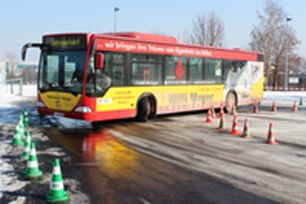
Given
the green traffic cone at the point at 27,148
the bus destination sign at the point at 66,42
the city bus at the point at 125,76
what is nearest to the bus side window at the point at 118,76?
the city bus at the point at 125,76

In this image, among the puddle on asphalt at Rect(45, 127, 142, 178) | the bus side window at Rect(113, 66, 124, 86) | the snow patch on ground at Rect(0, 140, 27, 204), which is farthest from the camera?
the bus side window at Rect(113, 66, 124, 86)

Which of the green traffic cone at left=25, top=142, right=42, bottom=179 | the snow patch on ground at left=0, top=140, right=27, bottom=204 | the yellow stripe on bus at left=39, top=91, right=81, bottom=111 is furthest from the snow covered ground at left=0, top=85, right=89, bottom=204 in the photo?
the yellow stripe on bus at left=39, top=91, right=81, bottom=111

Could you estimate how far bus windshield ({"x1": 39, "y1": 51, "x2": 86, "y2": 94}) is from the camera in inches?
523

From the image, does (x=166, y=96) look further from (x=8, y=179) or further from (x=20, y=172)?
(x=8, y=179)

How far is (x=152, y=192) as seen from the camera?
667 centimetres

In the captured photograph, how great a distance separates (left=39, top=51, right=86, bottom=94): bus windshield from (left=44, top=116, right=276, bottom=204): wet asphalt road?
2.49 m

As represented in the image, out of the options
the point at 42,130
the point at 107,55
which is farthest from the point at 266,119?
the point at 42,130

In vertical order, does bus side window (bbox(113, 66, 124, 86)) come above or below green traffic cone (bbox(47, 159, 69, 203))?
above

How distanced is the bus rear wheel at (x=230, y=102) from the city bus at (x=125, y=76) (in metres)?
0.34

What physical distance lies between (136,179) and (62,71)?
286 inches

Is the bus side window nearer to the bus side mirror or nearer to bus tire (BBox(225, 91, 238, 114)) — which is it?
the bus side mirror

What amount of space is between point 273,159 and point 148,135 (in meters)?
4.39

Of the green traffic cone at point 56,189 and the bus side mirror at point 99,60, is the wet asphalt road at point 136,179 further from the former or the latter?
the bus side mirror at point 99,60

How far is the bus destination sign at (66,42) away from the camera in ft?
43.7
